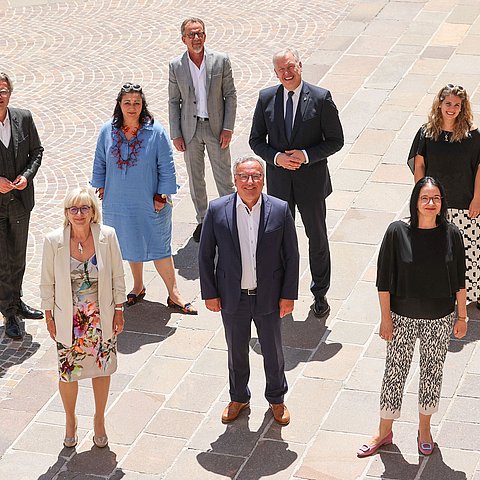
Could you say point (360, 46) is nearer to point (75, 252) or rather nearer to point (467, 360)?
point (467, 360)

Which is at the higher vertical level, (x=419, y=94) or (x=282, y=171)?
(x=282, y=171)

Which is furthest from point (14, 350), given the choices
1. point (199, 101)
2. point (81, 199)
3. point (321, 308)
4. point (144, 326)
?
point (199, 101)

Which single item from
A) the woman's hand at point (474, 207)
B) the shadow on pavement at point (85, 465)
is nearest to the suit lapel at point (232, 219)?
the shadow on pavement at point (85, 465)

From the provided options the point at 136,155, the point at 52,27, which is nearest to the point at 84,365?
the point at 136,155

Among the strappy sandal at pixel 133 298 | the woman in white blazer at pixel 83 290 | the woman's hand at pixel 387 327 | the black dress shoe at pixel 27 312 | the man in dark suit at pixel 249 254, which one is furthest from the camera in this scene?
the strappy sandal at pixel 133 298

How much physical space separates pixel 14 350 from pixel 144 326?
1.08m

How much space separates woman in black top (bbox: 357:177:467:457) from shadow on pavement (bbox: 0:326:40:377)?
10.5ft

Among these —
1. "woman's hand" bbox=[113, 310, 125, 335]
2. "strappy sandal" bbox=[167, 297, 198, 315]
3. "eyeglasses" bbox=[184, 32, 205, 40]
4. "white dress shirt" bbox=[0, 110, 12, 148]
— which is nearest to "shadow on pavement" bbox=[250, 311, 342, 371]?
"strappy sandal" bbox=[167, 297, 198, 315]

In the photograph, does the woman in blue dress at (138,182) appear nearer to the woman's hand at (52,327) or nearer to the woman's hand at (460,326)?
the woman's hand at (52,327)

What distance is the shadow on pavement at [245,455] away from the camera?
8.48 metres

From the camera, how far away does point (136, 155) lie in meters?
10.1

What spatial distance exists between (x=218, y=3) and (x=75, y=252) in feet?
34.3

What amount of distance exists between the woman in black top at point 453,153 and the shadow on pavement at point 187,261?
2397mm

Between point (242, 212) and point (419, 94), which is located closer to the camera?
point (242, 212)
